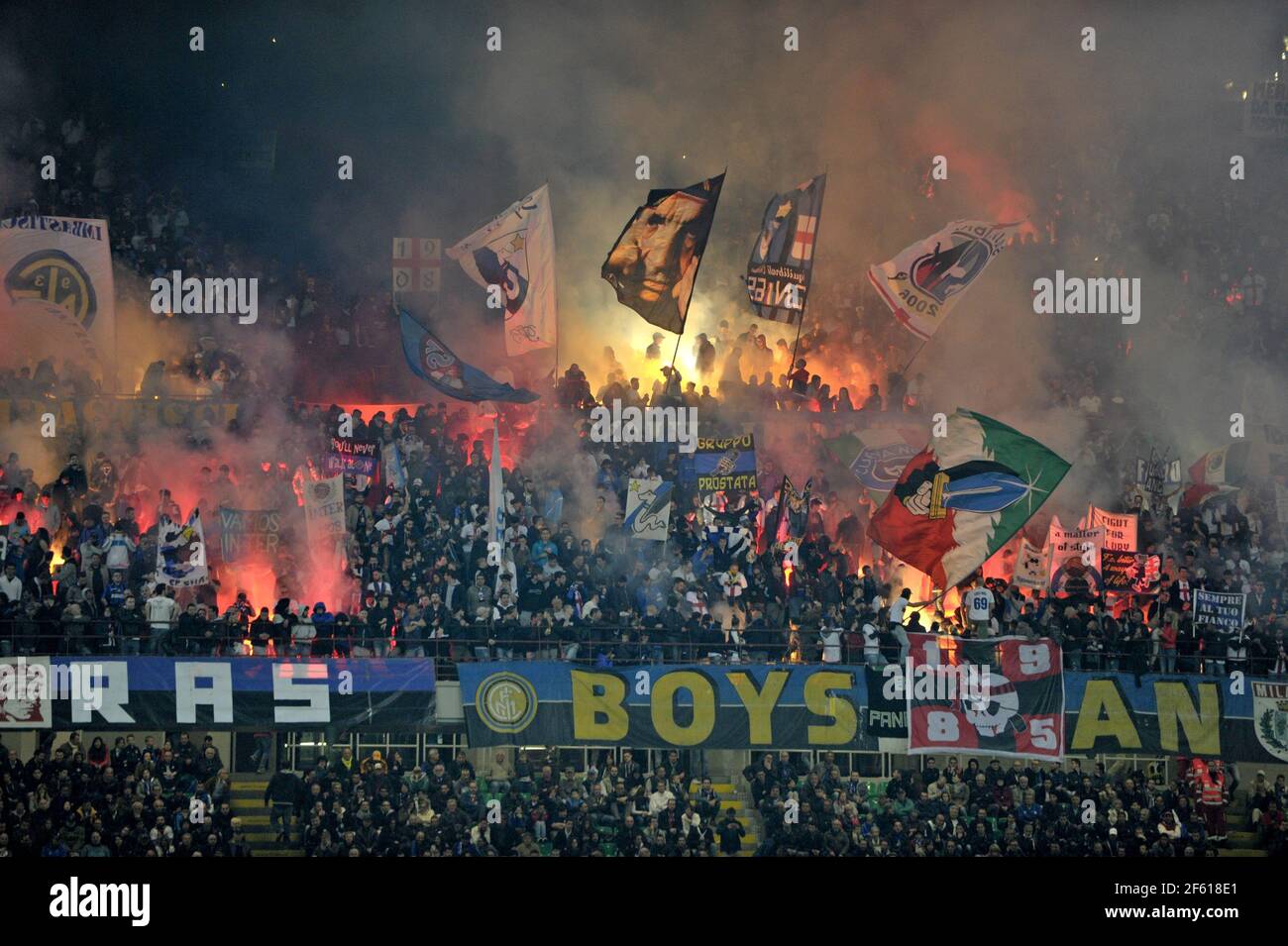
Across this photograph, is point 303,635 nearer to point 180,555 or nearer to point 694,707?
point 180,555

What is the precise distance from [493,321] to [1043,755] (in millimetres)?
13216

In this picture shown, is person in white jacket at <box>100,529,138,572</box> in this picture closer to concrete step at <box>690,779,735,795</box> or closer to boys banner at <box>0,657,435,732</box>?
boys banner at <box>0,657,435,732</box>

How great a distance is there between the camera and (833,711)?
22859 mm

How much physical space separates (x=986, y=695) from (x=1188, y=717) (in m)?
2.73

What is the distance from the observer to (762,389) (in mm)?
27109

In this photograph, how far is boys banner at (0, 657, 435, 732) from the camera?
22.3 m

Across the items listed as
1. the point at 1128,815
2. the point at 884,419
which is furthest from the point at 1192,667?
the point at 884,419

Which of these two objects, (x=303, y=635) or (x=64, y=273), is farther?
(x=64, y=273)

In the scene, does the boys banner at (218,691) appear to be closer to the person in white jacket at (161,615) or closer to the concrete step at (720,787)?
the person in white jacket at (161,615)

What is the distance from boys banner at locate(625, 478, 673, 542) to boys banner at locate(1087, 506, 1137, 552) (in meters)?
6.07

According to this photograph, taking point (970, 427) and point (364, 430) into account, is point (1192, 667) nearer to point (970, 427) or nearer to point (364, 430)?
point (970, 427)
